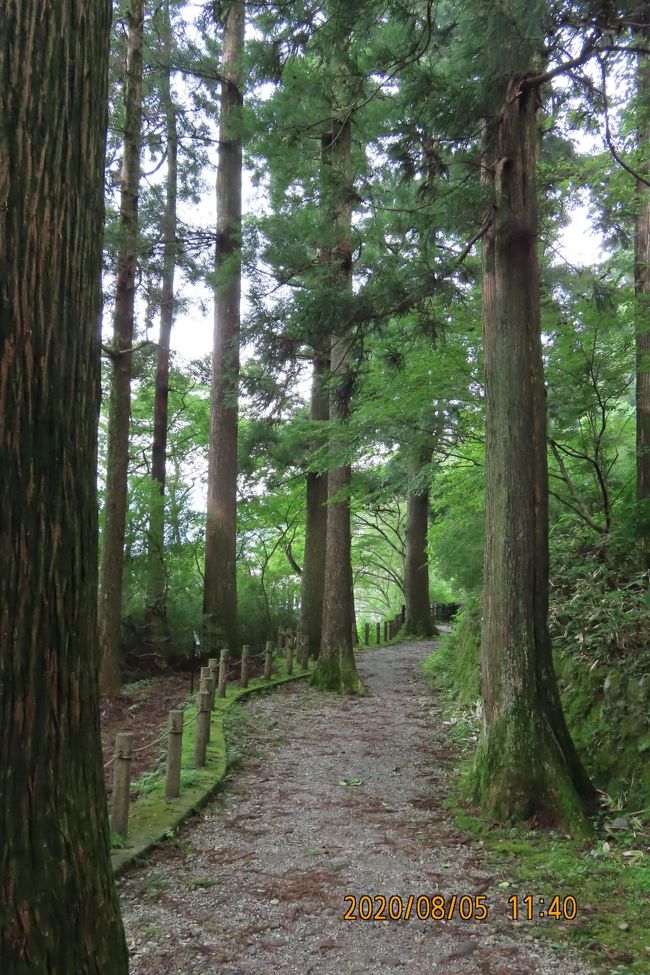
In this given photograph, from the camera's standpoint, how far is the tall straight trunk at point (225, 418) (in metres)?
12.6

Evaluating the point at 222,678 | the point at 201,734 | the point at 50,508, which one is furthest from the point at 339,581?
the point at 50,508

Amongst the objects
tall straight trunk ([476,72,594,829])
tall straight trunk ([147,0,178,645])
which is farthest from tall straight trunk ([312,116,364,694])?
tall straight trunk ([476,72,594,829])

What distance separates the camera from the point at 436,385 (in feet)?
25.6

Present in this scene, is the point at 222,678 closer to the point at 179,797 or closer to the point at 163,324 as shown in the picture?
the point at 179,797

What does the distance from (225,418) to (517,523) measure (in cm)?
871

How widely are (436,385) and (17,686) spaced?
6.55 m

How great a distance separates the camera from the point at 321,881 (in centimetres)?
389

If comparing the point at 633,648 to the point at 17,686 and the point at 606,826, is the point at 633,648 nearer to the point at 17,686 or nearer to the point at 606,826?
the point at 606,826

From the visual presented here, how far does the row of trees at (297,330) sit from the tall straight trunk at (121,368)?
0.14 feet

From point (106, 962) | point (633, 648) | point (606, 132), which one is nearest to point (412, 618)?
point (633, 648)

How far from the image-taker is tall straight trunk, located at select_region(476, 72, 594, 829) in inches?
188

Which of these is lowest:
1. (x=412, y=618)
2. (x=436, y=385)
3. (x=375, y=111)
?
(x=412, y=618)

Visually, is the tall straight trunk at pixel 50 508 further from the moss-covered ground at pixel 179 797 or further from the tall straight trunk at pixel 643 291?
the tall straight trunk at pixel 643 291
